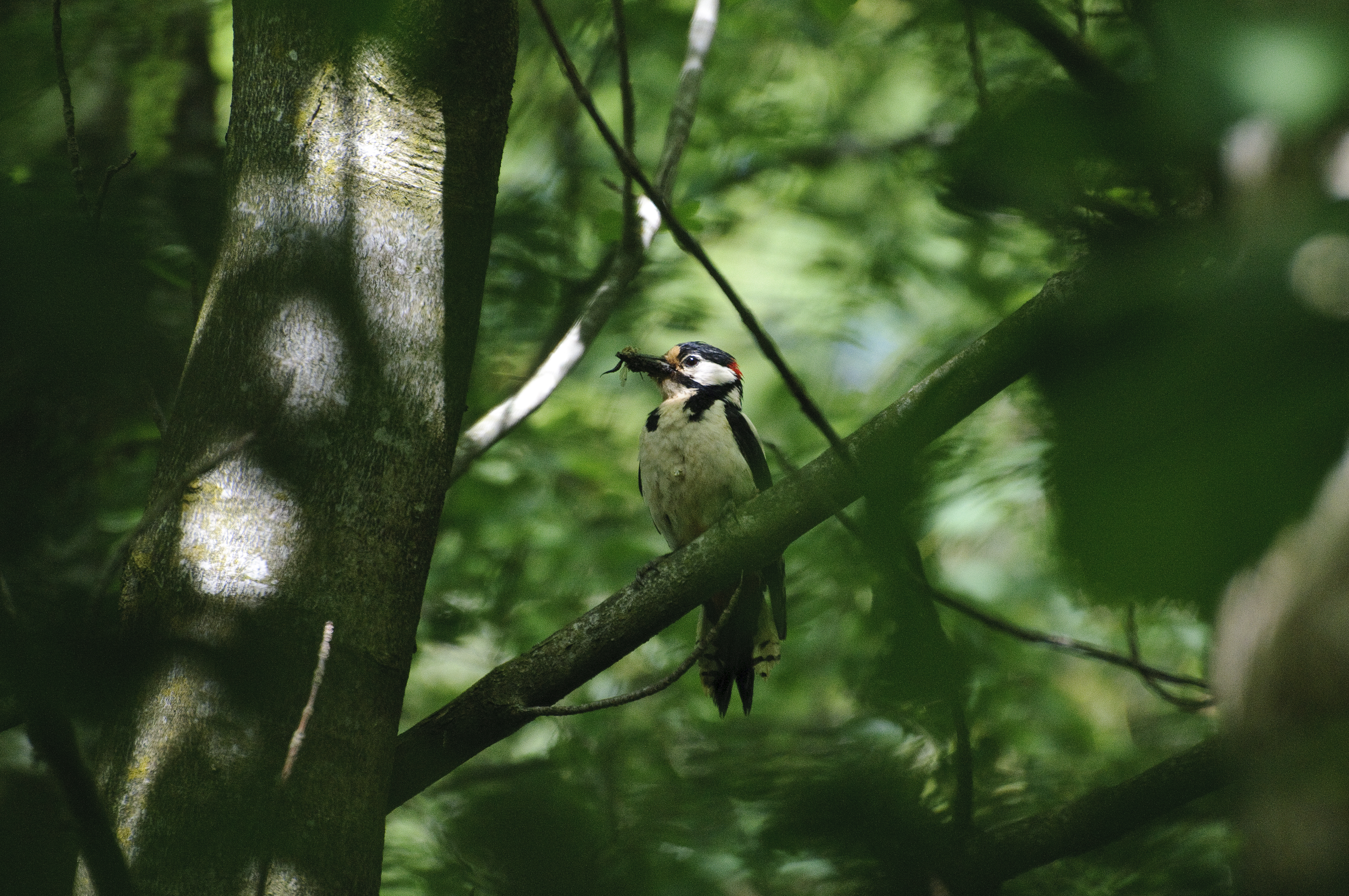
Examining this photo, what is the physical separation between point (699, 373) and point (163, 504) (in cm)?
308

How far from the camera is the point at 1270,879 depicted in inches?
28.7

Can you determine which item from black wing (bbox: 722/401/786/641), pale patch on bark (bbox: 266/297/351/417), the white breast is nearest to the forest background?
black wing (bbox: 722/401/786/641)

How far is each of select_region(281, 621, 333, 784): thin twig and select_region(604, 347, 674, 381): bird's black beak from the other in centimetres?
222

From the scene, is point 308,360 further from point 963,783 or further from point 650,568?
point 963,783

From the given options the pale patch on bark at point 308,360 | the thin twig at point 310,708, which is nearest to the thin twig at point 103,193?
the pale patch on bark at point 308,360

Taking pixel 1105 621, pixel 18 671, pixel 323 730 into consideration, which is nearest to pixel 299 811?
pixel 323 730

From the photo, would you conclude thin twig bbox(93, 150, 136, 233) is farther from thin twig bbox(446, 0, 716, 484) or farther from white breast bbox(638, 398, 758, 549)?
white breast bbox(638, 398, 758, 549)

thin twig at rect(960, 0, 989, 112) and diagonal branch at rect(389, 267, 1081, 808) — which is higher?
thin twig at rect(960, 0, 989, 112)

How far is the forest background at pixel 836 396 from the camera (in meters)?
0.63

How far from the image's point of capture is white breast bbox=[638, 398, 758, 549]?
3.80 meters

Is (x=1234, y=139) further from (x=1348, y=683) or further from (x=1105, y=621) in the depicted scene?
(x=1105, y=621)

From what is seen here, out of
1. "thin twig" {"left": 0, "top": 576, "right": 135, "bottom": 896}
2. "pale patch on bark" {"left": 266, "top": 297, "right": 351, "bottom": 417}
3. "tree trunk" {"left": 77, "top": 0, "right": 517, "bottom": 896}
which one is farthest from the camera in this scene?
"pale patch on bark" {"left": 266, "top": 297, "right": 351, "bottom": 417}

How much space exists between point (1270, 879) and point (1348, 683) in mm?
158

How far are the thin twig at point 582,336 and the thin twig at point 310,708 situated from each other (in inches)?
27.2
